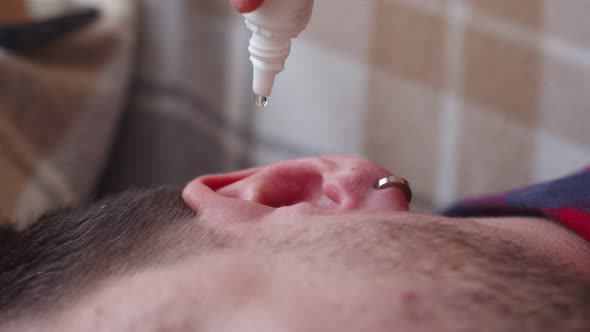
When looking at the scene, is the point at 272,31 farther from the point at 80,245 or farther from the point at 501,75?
the point at 501,75

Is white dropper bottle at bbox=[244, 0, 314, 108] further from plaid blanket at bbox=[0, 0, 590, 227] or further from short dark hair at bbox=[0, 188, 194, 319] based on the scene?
plaid blanket at bbox=[0, 0, 590, 227]

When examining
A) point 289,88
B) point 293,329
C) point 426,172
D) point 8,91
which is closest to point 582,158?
point 426,172

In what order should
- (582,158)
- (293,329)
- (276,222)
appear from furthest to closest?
1. (582,158)
2. (276,222)
3. (293,329)

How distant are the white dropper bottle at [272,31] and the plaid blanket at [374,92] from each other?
0.47m

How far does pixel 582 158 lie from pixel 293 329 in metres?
0.70

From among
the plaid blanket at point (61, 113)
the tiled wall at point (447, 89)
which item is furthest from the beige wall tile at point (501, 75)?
the plaid blanket at point (61, 113)

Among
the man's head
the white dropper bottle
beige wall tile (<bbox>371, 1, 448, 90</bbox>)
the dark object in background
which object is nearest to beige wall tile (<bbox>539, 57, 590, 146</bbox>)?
beige wall tile (<bbox>371, 1, 448, 90</bbox>)

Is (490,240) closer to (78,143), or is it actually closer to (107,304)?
(107,304)

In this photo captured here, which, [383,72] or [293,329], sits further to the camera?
[383,72]

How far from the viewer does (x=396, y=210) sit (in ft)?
1.64

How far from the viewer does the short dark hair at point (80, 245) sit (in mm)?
466

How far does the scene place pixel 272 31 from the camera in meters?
0.46

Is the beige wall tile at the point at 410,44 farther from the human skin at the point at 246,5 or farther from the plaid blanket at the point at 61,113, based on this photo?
the human skin at the point at 246,5

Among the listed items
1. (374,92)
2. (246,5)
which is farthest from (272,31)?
(374,92)
